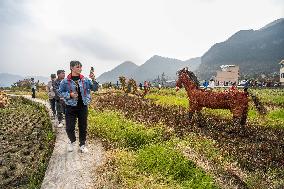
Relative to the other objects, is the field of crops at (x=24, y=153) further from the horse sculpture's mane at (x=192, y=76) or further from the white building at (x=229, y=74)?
the white building at (x=229, y=74)

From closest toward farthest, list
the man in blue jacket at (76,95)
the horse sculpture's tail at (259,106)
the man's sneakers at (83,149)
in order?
1. the man in blue jacket at (76,95)
2. the man's sneakers at (83,149)
3. the horse sculpture's tail at (259,106)

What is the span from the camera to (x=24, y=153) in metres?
10.8

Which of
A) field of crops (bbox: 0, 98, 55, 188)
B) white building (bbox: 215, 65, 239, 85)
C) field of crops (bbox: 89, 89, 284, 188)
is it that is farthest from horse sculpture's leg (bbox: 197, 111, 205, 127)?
white building (bbox: 215, 65, 239, 85)

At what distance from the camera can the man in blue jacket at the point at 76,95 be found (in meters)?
9.71

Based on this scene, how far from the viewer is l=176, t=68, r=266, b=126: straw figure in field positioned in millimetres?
13242

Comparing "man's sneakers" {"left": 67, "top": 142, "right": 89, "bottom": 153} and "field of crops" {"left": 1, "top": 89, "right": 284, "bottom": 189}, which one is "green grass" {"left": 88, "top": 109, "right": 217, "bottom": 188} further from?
"man's sneakers" {"left": 67, "top": 142, "right": 89, "bottom": 153}

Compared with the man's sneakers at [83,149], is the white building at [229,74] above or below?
above

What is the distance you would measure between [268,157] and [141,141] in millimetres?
3142

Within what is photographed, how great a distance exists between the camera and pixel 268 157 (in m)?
9.50

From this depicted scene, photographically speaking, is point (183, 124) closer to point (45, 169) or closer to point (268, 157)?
point (268, 157)

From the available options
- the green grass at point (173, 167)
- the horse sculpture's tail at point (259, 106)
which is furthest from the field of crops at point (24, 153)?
the horse sculpture's tail at point (259, 106)

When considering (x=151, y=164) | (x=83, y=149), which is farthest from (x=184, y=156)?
(x=83, y=149)

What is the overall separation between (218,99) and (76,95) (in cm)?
589

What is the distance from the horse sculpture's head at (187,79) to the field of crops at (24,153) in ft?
16.9
